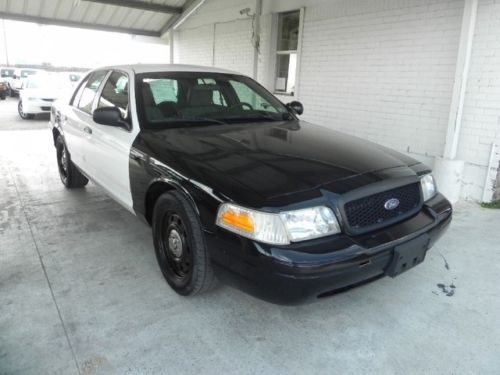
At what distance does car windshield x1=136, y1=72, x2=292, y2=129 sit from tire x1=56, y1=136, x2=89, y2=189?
6.95ft

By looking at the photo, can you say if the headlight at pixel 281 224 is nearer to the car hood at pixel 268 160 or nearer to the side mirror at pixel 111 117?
the car hood at pixel 268 160

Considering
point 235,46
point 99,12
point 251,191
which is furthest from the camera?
point 99,12

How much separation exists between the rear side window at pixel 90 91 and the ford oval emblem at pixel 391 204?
3043mm

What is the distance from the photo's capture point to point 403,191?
246 centimetres

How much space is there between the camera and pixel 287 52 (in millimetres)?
8258

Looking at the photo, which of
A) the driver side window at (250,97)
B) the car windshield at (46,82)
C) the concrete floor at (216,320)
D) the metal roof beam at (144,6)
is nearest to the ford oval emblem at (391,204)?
the concrete floor at (216,320)

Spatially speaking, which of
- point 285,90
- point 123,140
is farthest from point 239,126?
point 285,90

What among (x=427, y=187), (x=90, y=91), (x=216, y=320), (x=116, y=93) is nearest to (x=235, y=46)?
(x=90, y=91)

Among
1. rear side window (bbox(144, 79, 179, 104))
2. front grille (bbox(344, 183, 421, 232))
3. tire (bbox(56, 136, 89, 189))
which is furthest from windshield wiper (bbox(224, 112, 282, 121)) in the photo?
tire (bbox(56, 136, 89, 189))

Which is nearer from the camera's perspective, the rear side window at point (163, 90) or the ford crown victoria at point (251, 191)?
the ford crown victoria at point (251, 191)

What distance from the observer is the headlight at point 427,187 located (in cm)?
272

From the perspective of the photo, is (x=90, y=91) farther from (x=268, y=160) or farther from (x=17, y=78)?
(x=17, y=78)

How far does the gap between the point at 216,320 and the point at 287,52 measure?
687 cm

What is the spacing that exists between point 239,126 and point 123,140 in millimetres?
928
